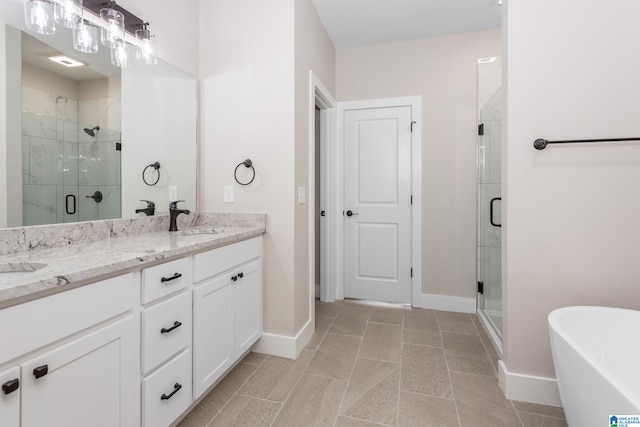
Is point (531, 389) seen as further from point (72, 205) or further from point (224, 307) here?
point (72, 205)

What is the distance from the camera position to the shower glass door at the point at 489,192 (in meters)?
2.39

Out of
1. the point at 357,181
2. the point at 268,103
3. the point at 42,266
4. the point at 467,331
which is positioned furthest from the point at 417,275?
the point at 42,266

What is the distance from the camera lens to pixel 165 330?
51.5 inches

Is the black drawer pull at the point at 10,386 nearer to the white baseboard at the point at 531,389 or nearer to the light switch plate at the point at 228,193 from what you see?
the light switch plate at the point at 228,193

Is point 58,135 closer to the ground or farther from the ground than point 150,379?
farther from the ground

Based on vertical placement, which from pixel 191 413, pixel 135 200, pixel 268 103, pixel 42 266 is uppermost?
pixel 268 103

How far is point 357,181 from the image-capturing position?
10.8 ft

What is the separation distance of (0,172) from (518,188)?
2411 mm

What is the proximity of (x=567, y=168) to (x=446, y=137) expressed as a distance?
148cm

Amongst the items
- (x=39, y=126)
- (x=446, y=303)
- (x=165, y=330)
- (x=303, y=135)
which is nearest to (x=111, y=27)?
(x=39, y=126)

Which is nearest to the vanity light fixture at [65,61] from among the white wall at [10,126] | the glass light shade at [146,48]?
the white wall at [10,126]

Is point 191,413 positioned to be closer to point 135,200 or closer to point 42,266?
point 42,266

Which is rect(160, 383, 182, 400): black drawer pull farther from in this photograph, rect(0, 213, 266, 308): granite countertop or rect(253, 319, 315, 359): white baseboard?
rect(253, 319, 315, 359): white baseboard

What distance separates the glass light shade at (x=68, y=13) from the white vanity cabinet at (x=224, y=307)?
124cm
